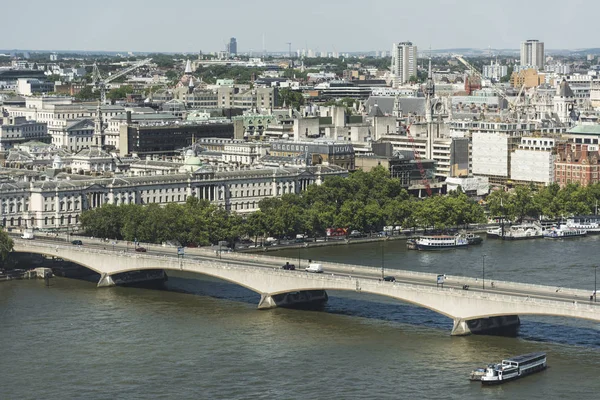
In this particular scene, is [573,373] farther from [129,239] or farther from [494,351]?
[129,239]

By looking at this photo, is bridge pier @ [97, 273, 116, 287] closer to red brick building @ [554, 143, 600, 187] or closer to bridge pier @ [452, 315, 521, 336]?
bridge pier @ [452, 315, 521, 336]

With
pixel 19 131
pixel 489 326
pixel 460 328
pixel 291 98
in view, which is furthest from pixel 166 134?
pixel 460 328

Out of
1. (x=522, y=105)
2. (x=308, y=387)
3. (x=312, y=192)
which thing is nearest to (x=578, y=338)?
(x=308, y=387)

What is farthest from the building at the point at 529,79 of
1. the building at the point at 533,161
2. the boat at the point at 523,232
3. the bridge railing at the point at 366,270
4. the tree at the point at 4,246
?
the tree at the point at 4,246

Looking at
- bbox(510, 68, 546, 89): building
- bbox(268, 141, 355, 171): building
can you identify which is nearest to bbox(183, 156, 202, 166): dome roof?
bbox(268, 141, 355, 171): building

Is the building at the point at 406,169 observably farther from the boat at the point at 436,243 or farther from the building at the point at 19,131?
the building at the point at 19,131
